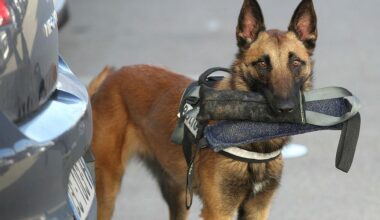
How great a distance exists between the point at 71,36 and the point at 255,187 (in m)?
5.76

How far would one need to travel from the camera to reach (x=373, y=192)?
5109 mm

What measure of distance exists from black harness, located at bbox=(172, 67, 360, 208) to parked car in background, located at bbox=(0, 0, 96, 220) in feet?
2.57

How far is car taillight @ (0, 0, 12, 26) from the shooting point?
7.83 ft

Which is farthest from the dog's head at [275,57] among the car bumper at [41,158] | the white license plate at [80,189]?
the car bumper at [41,158]

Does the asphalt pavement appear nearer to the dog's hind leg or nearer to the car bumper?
the dog's hind leg

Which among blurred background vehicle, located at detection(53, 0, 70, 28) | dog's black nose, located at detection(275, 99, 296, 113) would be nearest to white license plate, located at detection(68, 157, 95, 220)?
dog's black nose, located at detection(275, 99, 296, 113)

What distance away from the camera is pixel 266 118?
3373 mm

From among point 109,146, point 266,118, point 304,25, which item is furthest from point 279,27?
point 266,118

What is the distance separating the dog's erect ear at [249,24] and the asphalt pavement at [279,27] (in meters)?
1.31

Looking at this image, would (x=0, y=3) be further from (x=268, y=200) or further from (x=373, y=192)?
(x=373, y=192)

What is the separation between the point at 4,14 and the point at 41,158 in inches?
18.3

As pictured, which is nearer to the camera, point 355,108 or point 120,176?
point 355,108

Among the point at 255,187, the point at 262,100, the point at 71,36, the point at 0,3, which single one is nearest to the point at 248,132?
the point at 262,100

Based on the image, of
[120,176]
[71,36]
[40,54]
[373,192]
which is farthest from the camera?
[71,36]
